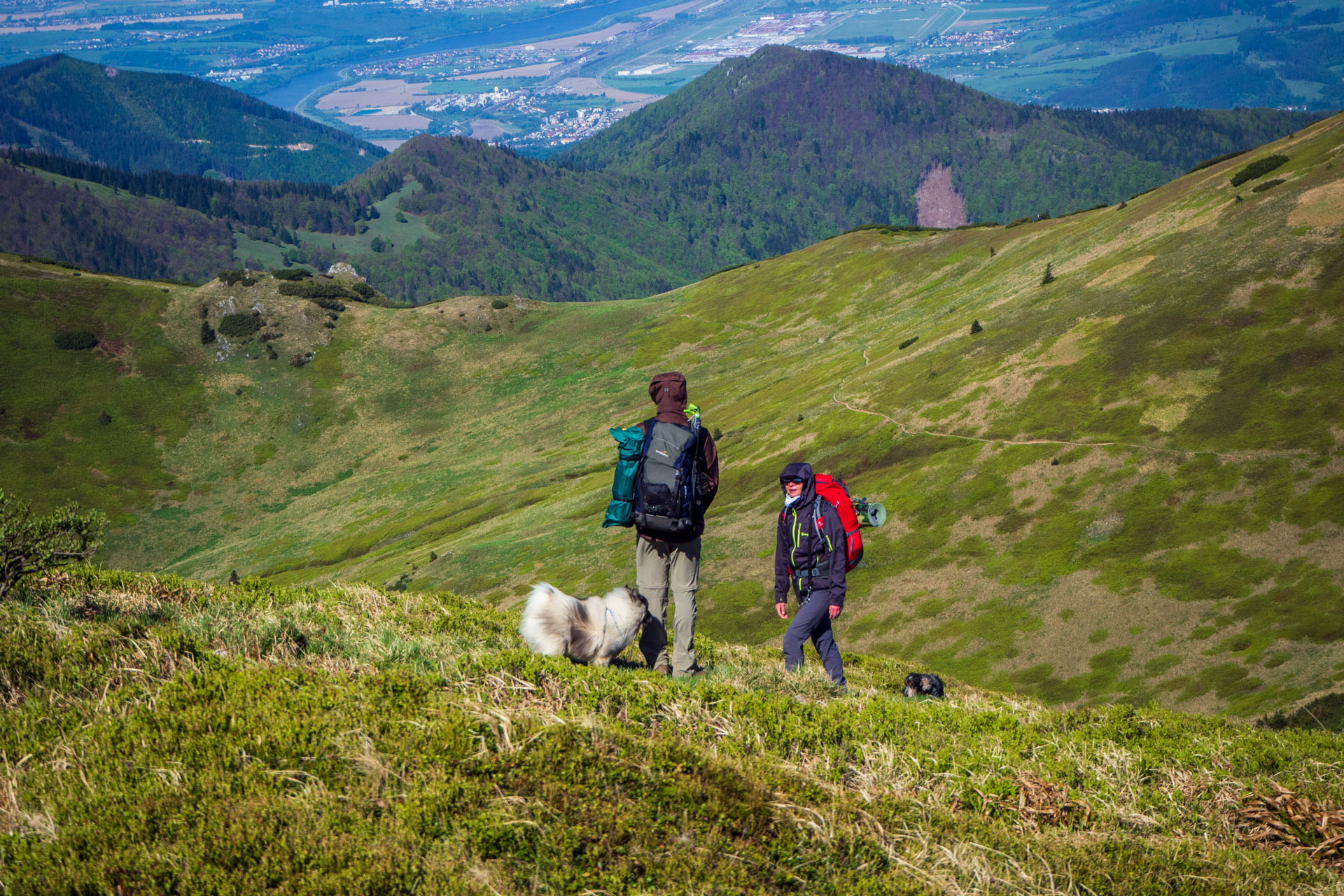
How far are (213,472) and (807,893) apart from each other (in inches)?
5835

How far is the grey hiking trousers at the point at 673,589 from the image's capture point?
1370cm

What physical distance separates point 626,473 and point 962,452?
57.4 meters

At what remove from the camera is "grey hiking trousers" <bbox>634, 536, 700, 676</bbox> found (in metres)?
13.7

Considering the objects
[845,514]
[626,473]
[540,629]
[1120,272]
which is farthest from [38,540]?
→ [1120,272]

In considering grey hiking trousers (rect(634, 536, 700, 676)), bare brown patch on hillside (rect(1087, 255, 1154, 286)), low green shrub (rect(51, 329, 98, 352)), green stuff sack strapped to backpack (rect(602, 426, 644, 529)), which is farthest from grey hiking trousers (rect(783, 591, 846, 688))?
low green shrub (rect(51, 329, 98, 352))

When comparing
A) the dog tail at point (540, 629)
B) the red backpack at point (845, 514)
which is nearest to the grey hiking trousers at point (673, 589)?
the dog tail at point (540, 629)

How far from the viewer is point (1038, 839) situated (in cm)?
759

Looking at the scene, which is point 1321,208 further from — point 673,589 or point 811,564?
point 673,589

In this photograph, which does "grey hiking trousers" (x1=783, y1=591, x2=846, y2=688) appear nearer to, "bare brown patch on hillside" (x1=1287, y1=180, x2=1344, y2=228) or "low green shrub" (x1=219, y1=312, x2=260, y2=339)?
"bare brown patch on hillside" (x1=1287, y1=180, x2=1344, y2=228)

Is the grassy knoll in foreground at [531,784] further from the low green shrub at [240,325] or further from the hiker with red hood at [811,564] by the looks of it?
the low green shrub at [240,325]

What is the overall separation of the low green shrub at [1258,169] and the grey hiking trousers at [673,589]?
95.2m

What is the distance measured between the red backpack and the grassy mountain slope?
33.1 m

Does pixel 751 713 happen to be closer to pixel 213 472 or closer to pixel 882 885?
pixel 882 885

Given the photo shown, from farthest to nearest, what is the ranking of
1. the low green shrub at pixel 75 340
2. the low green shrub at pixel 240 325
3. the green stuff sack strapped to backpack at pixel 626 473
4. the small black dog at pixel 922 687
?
the low green shrub at pixel 240 325, the low green shrub at pixel 75 340, the small black dog at pixel 922 687, the green stuff sack strapped to backpack at pixel 626 473
